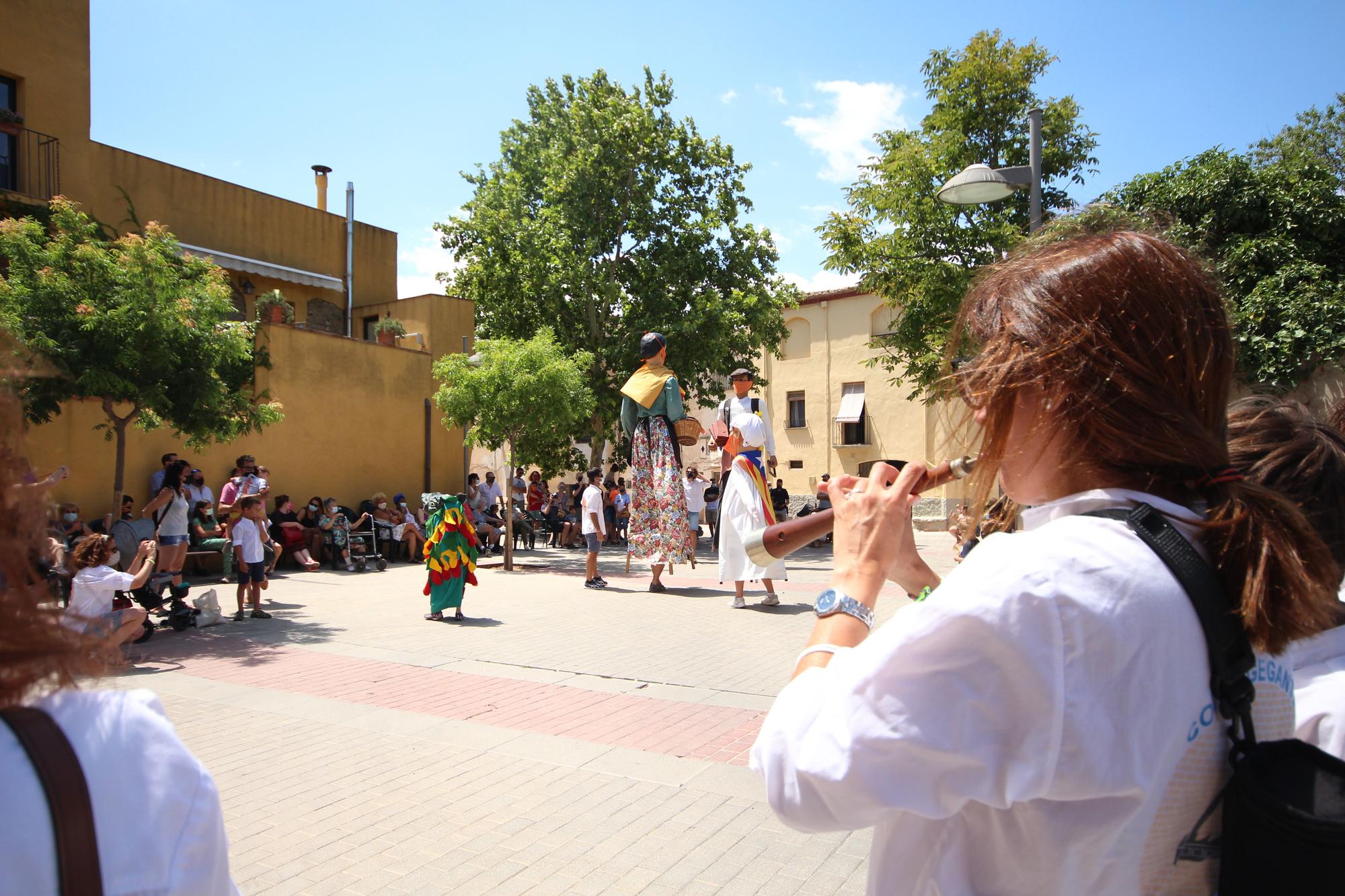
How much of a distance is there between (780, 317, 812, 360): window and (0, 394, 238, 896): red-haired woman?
32972 millimetres

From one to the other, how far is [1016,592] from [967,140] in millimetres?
20292

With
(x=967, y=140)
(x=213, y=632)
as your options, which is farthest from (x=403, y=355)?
(x=967, y=140)

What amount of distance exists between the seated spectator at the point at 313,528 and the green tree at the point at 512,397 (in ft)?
9.25

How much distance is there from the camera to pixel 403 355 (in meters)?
19.6

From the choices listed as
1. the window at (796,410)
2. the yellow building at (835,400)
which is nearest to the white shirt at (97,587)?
the yellow building at (835,400)

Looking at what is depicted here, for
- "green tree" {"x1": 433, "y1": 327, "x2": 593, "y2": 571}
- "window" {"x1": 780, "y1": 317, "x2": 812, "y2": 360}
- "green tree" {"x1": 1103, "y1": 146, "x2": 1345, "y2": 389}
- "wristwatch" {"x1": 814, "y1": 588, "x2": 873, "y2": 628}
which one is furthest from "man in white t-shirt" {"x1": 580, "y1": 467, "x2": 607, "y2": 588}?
"window" {"x1": 780, "y1": 317, "x2": 812, "y2": 360}

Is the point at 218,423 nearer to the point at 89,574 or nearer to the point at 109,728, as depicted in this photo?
the point at 89,574

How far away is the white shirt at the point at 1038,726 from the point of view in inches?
38.6

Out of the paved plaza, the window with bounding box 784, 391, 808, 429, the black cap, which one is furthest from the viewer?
the window with bounding box 784, 391, 808, 429

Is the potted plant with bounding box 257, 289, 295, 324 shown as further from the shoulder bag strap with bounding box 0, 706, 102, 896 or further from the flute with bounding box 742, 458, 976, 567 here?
the shoulder bag strap with bounding box 0, 706, 102, 896

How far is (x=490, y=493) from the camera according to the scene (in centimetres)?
1950

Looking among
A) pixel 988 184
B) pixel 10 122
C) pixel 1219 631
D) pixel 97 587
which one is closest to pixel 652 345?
pixel 988 184

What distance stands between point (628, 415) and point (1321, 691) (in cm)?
932

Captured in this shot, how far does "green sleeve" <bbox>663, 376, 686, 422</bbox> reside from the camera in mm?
10312
